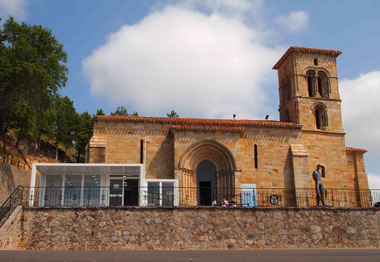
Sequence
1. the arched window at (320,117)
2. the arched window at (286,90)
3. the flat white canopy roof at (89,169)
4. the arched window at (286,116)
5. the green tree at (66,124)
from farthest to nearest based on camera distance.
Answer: the green tree at (66,124) → the arched window at (286,90) → the arched window at (286,116) → the arched window at (320,117) → the flat white canopy roof at (89,169)

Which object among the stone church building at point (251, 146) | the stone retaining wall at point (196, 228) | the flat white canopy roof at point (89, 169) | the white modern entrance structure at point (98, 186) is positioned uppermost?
the stone church building at point (251, 146)

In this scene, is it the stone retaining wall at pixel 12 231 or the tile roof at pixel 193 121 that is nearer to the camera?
the stone retaining wall at pixel 12 231

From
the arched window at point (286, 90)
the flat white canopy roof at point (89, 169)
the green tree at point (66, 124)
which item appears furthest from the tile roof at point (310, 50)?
the green tree at point (66, 124)

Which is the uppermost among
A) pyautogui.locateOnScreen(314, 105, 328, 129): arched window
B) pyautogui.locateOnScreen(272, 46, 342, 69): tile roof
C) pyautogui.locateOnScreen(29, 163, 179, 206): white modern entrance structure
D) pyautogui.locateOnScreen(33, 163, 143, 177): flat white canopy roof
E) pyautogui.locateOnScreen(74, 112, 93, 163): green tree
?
pyautogui.locateOnScreen(272, 46, 342, 69): tile roof

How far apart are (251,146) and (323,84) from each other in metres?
10.2

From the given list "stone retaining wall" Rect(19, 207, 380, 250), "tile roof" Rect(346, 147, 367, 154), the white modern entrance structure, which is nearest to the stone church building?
"tile roof" Rect(346, 147, 367, 154)

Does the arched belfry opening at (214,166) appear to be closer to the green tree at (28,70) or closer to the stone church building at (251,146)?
the stone church building at (251,146)

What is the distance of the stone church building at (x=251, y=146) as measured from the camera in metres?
28.1

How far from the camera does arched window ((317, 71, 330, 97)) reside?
34.5 metres

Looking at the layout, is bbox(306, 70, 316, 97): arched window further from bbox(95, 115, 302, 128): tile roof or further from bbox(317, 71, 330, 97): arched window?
bbox(95, 115, 302, 128): tile roof

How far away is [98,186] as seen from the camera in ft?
73.1

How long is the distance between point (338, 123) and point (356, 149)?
280 centimetres

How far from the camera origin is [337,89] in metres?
34.6

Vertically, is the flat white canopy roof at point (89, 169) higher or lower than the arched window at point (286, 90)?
lower
